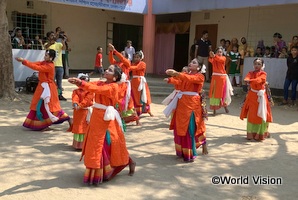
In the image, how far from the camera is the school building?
13.2 metres

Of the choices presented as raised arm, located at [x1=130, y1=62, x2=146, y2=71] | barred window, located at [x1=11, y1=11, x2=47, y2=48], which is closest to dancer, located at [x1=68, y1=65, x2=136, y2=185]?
raised arm, located at [x1=130, y1=62, x2=146, y2=71]

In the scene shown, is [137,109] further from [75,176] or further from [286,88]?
[286,88]

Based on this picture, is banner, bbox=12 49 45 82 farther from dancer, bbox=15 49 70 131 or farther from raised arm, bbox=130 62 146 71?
raised arm, bbox=130 62 146 71

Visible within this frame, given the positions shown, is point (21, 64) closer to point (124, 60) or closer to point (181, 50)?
point (124, 60)

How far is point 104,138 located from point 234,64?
9695 mm

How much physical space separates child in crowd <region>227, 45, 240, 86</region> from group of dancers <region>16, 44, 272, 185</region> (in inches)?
196

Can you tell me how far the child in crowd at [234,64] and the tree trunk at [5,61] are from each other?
296 inches

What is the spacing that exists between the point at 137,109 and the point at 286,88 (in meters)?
5.16

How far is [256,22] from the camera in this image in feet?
45.6

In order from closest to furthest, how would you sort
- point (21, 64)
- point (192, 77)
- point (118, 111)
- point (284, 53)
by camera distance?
point (118, 111) < point (192, 77) < point (21, 64) < point (284, 53)

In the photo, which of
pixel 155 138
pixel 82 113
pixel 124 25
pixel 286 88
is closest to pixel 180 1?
pixel 124 25

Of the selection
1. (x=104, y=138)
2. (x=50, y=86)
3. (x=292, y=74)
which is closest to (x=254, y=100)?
(x=104, y=138)

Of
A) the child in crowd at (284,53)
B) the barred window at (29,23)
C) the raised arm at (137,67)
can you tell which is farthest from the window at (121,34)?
the raised arm at (137,67)

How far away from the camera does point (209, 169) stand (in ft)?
16.1
